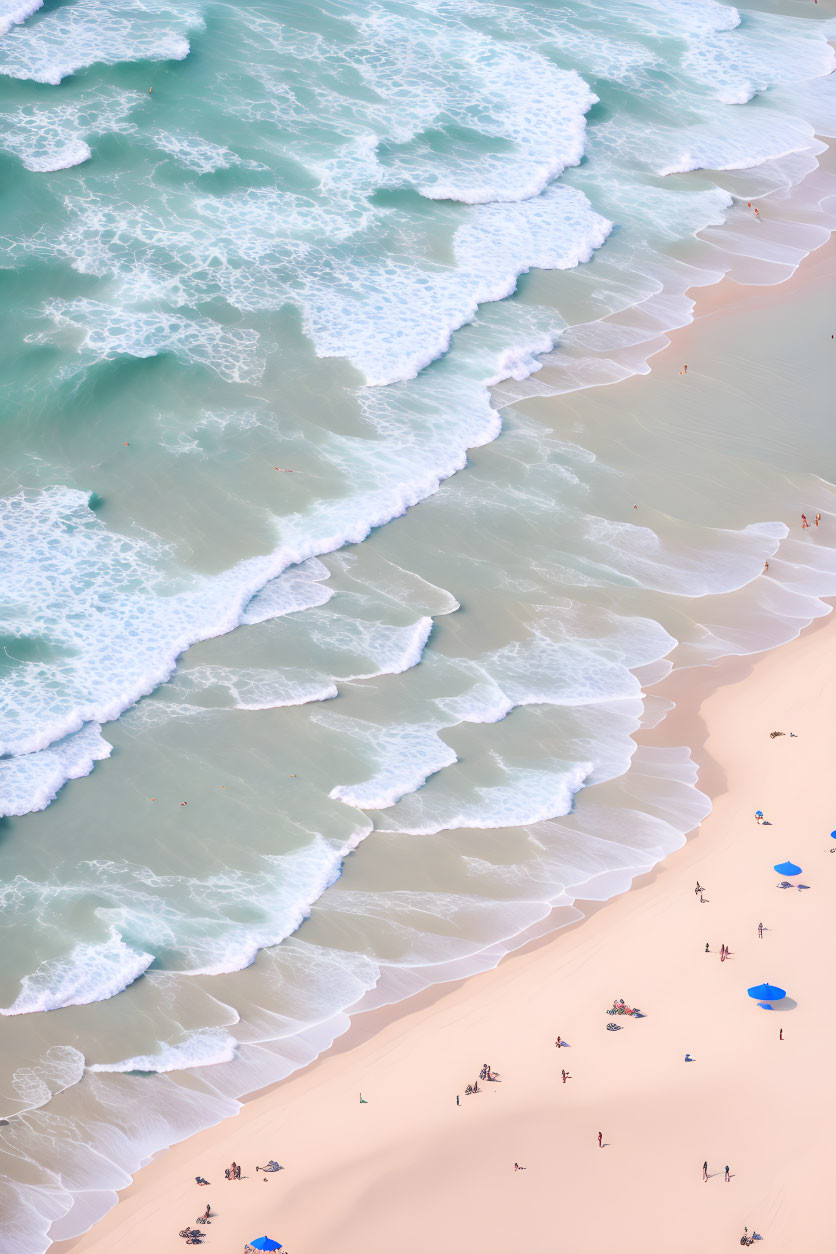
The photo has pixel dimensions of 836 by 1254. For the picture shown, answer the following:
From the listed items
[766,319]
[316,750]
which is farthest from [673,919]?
[766,319]

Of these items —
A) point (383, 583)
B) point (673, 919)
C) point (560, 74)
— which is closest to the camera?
point (673, 919)

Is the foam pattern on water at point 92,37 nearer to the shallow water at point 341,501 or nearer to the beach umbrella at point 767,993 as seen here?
the shallow water at point 341,501

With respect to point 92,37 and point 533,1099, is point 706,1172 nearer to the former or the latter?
point 533,1099

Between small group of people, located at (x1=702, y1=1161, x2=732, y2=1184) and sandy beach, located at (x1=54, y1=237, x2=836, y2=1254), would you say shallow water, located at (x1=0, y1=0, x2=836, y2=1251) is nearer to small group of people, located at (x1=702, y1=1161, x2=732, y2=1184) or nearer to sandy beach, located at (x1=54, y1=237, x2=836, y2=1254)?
sandy beach, located at (x1=54, y1=237, x2=836, y2=1254)

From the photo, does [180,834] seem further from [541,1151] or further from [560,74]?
[560,74]

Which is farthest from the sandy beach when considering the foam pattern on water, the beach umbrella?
the foam pattern on water

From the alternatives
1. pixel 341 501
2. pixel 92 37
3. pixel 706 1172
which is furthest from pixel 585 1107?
pixel 92 37
